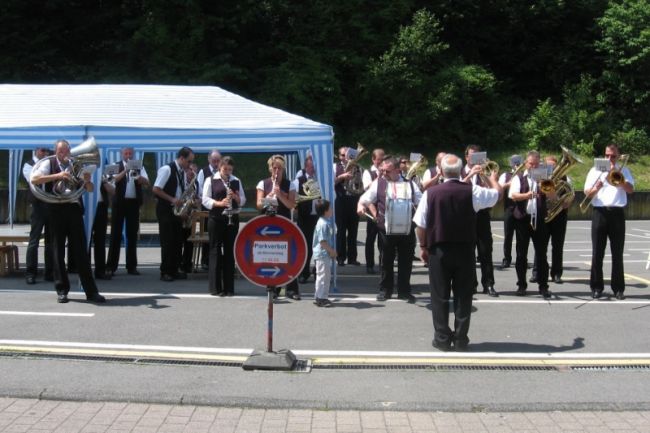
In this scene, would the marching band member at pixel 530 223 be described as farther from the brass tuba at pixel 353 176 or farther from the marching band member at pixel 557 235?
the brass tuba at pixel 353 176

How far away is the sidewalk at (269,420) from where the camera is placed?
5.29 m

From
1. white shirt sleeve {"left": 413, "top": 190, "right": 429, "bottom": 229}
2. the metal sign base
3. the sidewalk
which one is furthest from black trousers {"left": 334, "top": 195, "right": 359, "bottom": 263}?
the sidewalk

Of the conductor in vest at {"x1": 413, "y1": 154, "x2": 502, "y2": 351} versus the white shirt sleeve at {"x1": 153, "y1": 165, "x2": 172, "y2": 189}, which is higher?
the white shirt sleeve at {"x1": 153, "y1": 165, "x2": 172, "y2": 189}

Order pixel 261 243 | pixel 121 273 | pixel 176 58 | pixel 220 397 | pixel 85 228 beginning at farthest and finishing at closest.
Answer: pixel 176 58 → pixel 121 273 → pixel 85 228 → pixel 261 243 → pixel 220 397

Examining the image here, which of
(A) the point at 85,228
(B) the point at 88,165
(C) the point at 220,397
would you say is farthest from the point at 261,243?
(A) the point at 85,228

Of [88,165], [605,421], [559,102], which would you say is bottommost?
[605,421]

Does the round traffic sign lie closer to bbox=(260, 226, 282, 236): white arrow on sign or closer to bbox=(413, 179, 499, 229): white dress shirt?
bbox=(260, 226, 282, 236): white arrow on sign

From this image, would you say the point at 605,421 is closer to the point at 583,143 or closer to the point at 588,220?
the point at 588,220

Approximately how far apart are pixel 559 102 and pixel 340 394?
33.0 m

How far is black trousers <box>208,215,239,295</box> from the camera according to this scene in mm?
10008

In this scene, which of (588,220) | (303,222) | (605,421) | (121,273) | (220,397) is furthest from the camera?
(588,220)

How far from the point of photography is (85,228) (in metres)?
10.2

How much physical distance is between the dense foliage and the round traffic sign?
75.1 ft

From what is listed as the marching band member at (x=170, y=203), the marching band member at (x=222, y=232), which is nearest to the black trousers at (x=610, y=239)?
the marching band member at (x=222, y=232)
